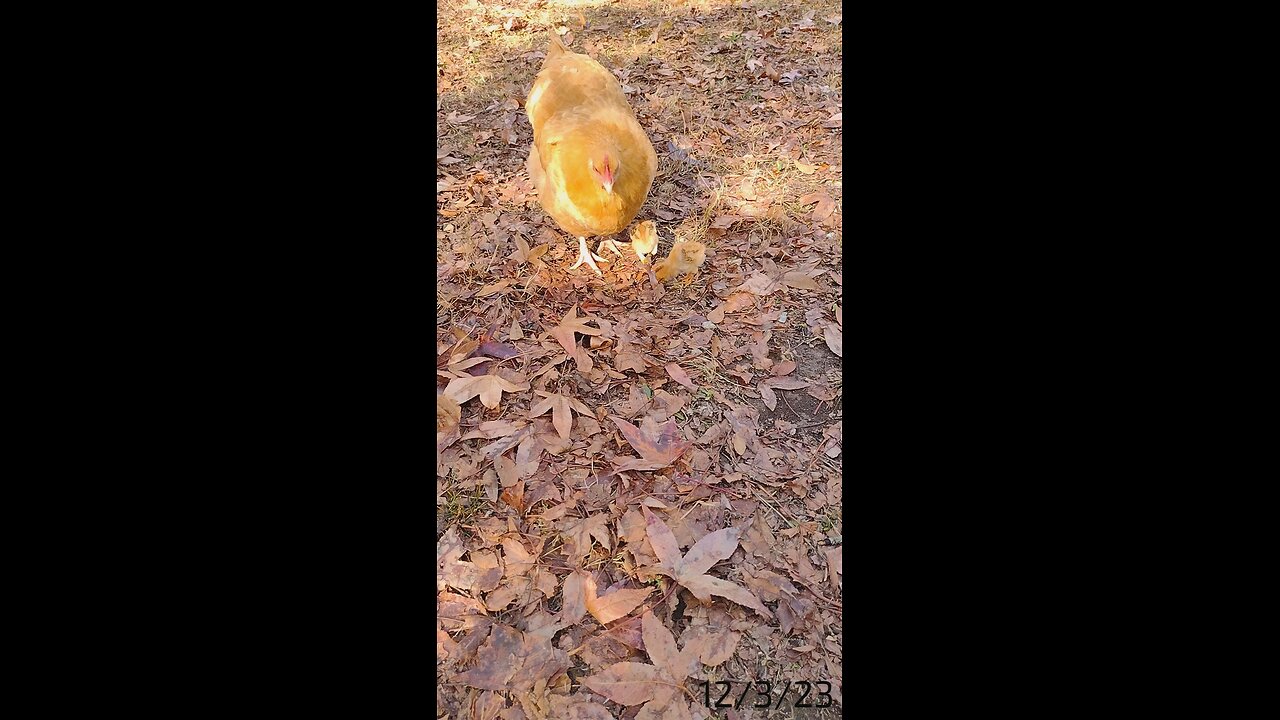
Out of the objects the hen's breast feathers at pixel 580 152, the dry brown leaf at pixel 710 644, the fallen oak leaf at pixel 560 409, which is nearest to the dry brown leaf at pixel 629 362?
the fallen oak leaf at pixel 560 409

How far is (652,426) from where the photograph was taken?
8.83ft

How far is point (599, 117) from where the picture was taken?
3191 mm

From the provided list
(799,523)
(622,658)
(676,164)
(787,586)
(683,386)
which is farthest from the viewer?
(676,164)

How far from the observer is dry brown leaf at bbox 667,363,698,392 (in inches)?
112

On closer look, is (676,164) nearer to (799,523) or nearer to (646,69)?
(646,69)

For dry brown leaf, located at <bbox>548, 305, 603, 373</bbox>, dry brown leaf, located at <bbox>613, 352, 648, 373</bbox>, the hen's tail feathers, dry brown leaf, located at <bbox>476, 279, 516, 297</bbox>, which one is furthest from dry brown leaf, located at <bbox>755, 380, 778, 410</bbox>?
Answer: the hen's tail feathers

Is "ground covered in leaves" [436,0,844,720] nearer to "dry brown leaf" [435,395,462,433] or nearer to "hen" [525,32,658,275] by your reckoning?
"dry brown leaf" [435,395,462,433]

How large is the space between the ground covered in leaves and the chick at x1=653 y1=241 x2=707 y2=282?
0.23 feet

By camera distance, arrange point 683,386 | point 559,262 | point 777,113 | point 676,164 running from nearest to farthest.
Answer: point 683,386 → point 559,262 → point 676,164 → point 777,113

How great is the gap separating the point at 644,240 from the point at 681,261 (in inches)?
8.7

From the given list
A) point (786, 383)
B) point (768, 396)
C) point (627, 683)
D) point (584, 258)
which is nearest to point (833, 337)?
point (786, 383)

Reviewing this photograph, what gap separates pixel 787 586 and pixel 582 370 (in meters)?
1.22

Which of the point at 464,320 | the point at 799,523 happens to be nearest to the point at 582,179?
the point at 464,320

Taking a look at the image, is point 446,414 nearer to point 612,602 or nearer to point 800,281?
point 612,602
